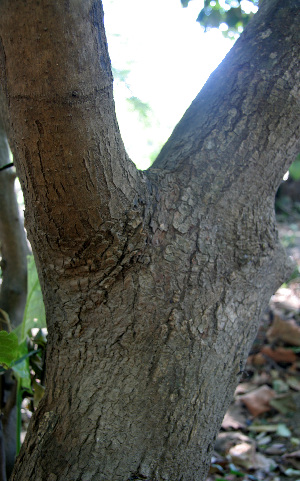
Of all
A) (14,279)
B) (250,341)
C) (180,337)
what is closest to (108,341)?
(180,337)

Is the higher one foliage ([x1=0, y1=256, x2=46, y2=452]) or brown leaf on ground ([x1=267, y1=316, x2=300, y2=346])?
brown leaf on ground ([x1=267, y1=316, x2=300, y2=346])

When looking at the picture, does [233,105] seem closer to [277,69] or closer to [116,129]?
[277,69]

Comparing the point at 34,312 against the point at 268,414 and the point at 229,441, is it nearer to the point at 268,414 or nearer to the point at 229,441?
the point at 229,441

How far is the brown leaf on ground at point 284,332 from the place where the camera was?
310cm

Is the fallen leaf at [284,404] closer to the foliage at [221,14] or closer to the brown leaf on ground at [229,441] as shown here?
the brown leaf on ground at [229,441]

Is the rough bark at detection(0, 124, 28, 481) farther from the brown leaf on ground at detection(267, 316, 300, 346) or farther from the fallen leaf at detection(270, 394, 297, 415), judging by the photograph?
the brown leaf on ground at detection(267, 316, 300, 346)

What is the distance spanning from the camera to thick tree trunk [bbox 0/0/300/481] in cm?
81

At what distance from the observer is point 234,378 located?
1.13m

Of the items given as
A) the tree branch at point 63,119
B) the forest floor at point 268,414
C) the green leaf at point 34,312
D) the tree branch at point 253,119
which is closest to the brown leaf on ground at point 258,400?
the forest floor at point 268,414

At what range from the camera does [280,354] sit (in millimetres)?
3057

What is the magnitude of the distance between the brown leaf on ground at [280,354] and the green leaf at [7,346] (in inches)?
95.2

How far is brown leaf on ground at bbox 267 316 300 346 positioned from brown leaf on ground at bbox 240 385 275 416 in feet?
1.82

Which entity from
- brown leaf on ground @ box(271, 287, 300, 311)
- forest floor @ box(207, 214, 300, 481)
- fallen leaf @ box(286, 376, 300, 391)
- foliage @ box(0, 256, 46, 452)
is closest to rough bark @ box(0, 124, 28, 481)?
foliage @ box(0, 256, 46, 452)

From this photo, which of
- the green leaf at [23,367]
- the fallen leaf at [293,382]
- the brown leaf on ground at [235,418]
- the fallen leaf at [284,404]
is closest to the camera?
the green leaf at [23,367]
